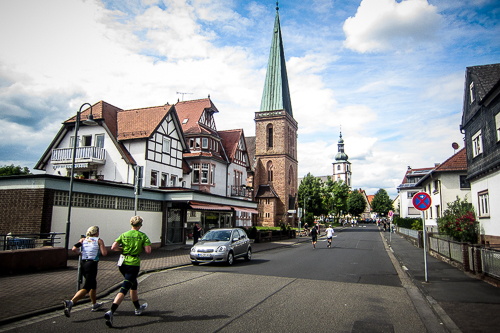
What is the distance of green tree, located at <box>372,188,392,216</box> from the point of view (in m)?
110

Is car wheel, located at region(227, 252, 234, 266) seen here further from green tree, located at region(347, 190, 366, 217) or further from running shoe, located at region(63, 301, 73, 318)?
green tree, located at region(347, 190, 366, 217)

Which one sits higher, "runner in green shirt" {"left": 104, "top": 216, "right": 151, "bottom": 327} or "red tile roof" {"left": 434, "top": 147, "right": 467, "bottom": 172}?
"red tile roof" {"left": 434, "top": 147, "right": 467, "bottom": 172}

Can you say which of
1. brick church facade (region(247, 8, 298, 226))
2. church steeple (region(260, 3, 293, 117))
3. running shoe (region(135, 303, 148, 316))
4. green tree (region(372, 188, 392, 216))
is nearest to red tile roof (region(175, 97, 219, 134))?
brick church facade (region(247, 8, 298, 226))

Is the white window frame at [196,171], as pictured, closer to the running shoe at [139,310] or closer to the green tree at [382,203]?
the running shoe at [139,310]

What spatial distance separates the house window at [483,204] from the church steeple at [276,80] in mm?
45003

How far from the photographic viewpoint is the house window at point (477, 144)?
20.0 metres

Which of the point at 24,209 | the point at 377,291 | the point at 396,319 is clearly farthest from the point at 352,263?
the point at 24,209

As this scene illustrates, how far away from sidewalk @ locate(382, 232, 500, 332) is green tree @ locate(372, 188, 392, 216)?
103 metres

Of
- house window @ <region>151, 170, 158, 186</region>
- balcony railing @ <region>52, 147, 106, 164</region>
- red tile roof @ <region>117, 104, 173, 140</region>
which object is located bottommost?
house window @ <region>151, 170, 158, 186</region>

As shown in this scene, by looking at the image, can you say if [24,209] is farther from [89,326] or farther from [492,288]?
[492,288]

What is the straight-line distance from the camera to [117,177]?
2573 centimetres

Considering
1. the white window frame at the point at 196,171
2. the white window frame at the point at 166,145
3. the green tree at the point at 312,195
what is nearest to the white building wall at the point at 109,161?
the white window frame at the point at 166,145

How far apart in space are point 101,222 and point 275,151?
152 feet

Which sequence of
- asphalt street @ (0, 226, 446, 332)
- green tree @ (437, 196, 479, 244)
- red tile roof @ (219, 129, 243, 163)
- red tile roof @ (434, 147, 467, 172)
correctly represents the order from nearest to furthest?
asphalt street @ (0, 226, 446, 332), green tree @ (437, 196, 479, 244), red tile roof @ (434, 147, 467, 172), red tile roof @ (219, 129, 243, 163)
